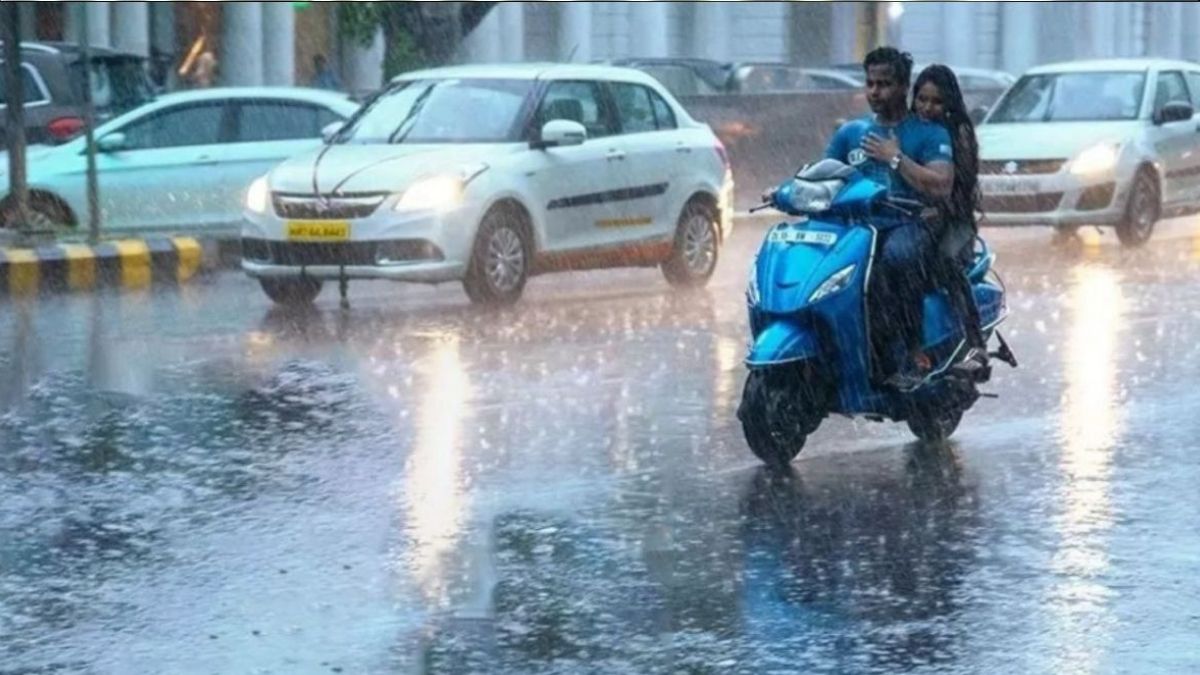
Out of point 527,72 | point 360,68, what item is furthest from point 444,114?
point 360,68

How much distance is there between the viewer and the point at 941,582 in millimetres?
7824

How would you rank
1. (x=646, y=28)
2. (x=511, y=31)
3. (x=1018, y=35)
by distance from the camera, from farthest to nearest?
(x=1018, y=35) → (x=646, y=28) → (x=511, y=31)

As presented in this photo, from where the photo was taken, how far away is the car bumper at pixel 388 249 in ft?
52.1

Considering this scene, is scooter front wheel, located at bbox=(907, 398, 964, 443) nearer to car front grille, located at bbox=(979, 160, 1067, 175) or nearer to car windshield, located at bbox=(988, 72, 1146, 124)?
car front grille, located at bbox=(979, 160, 1067, 175)

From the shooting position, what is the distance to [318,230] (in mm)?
15953

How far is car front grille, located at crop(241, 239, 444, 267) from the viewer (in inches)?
627

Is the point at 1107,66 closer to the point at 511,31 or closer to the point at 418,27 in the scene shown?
the point at 418,27

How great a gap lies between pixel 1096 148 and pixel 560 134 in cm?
619

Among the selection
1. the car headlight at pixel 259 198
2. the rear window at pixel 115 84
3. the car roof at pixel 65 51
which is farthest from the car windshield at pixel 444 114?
A: the car roof at pixel 65 51

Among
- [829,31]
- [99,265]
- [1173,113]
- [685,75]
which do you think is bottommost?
[99,265]

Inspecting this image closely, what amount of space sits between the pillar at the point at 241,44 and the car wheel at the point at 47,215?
18.5 m

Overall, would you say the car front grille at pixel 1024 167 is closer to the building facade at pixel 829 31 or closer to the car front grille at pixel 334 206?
the car front grille at pixel 334 206

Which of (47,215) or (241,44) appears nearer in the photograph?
(47,215)

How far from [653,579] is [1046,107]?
14.8m
